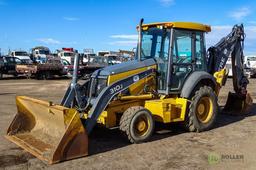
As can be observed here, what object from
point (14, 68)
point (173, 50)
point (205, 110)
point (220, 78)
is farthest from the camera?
point (14, 68)

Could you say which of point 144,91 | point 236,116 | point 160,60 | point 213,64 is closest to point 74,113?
point 144,91

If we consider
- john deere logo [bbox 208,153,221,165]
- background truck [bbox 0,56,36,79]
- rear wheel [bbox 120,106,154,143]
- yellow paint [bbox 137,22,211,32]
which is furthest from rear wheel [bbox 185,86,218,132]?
background truck [bbox 0,56,36,79]

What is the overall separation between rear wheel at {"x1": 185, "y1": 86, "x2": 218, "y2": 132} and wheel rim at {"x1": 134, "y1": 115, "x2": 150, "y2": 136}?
1.38 meters

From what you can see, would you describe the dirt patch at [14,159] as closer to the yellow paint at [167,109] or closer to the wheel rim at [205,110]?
the yellow paint at [167,109]

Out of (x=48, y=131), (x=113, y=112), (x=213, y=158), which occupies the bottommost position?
(x=213, y=158)

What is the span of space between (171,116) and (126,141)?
1.30 m

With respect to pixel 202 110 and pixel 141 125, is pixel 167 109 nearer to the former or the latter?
pixel 141 125

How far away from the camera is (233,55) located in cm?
1108

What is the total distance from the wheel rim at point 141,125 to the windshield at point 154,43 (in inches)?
73.2

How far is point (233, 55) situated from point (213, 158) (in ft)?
17.4

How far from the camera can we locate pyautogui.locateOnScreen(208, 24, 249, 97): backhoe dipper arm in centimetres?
1035

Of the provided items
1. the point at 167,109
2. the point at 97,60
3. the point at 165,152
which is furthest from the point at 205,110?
the point at 97,60

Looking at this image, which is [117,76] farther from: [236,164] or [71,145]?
[236,164]

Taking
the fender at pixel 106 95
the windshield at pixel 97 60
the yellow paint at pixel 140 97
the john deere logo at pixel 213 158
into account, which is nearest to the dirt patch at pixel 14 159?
the fender at pixel 106 95
